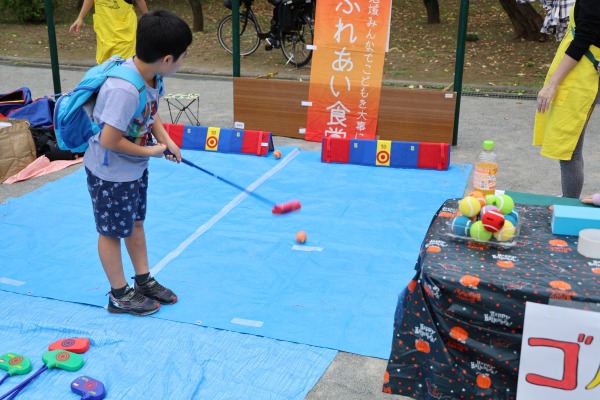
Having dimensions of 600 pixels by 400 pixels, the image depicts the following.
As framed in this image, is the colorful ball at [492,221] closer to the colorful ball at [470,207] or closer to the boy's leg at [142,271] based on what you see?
the colorful ball at [470,207]

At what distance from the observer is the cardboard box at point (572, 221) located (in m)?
2.19

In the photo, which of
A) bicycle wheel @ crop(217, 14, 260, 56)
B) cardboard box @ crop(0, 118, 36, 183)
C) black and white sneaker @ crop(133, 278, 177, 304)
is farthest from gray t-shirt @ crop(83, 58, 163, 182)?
bicycle wheel @ crop(217, 14, 260, 56)

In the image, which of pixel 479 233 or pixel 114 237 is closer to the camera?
pixel 479 233

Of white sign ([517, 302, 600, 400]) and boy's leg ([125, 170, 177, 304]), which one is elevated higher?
white sign ([517, 302, 600, 400])

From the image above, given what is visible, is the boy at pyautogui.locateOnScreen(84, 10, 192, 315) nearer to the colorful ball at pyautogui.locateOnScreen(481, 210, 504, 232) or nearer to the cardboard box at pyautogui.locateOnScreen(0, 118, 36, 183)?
the colorful ball at pyautogui.locateOnScreen(481, 210, 504, 232)

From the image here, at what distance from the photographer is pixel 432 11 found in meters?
13.4

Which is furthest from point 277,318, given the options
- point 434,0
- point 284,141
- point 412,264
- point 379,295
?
point 434,0

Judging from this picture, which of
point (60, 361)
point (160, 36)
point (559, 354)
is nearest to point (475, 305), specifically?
point (559, 354)

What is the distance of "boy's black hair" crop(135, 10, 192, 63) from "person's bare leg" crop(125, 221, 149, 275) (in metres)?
0.86

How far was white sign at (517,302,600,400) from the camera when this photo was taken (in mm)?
1835

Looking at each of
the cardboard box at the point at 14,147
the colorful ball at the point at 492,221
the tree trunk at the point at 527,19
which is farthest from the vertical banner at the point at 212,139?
the tree trunk at the point at 527,19

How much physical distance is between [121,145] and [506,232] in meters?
1.60

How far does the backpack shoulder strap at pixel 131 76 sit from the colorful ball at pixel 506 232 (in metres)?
1.56

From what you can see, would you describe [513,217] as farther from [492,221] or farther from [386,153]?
[386,153]
